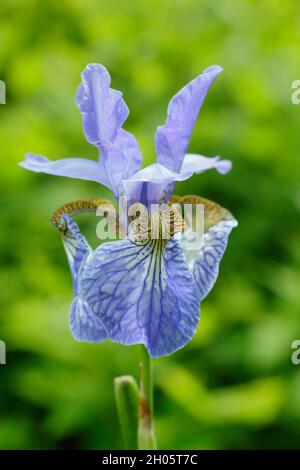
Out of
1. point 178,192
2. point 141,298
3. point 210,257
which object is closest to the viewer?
point 141,298

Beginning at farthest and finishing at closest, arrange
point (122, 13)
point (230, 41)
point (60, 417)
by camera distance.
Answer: point (122, 13), point (230, 41), point (60, 417)

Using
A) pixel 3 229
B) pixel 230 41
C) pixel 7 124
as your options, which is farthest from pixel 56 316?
pixel 230 41

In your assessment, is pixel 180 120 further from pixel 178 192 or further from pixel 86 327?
pixel 178 192

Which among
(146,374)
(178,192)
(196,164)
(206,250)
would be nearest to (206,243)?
(206,250)

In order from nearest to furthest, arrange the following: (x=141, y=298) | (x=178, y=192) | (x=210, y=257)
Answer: (x=141, y=298), (x=210, y=257), (x=178, y=192)

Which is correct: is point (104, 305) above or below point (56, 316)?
below

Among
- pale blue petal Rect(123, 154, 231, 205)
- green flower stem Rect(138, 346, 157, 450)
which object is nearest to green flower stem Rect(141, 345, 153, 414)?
green flower stem Rect(138, 346, 157, 450)
